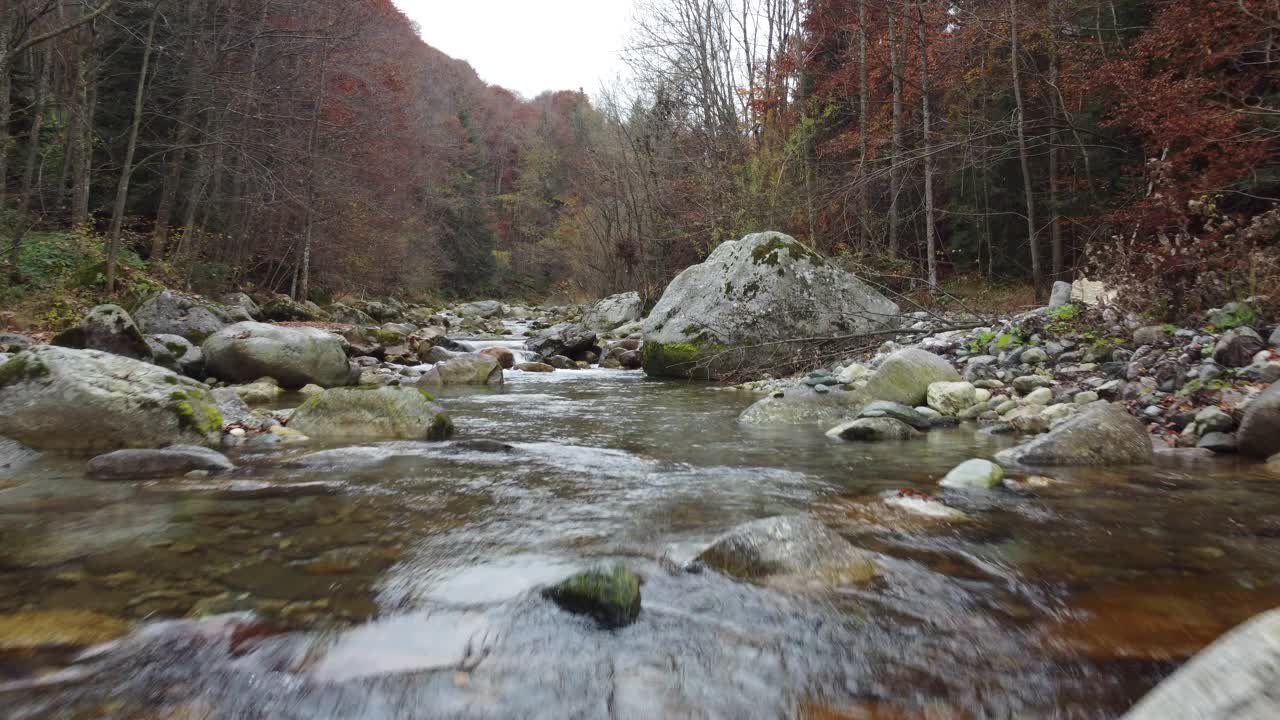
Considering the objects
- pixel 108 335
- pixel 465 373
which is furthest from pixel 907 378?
pixel 108 335

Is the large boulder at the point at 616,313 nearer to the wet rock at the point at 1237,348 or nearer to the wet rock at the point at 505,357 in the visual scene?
the wet rock at the point at 505,357

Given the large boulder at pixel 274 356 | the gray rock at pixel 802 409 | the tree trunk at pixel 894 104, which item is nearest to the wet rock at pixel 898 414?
the gray rock at pixel 802 409

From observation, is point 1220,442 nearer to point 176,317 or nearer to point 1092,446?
point 1092,446

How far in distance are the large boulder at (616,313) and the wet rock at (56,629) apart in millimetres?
14791

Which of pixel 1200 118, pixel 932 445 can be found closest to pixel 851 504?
pixel 932 445

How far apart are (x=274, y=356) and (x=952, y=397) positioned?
23.3 ft

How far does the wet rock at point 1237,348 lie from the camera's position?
458 cm

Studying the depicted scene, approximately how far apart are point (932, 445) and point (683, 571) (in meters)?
3.02

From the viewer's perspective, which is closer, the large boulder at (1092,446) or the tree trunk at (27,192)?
the large boulder at (1092,446)

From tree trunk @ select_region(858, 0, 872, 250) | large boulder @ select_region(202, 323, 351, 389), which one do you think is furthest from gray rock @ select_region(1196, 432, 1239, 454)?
large boulder @ select_region(202, 323, 351, 389)

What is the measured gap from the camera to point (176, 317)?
9.12 metres

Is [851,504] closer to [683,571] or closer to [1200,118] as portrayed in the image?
[683,571]

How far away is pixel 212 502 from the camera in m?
2.87

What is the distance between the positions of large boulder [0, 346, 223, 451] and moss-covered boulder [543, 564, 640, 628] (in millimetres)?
3427
